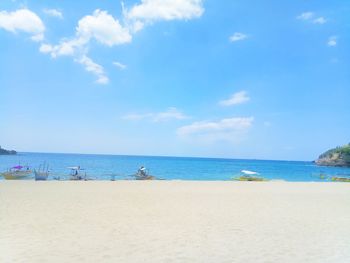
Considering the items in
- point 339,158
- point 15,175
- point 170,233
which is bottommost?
point 170,233

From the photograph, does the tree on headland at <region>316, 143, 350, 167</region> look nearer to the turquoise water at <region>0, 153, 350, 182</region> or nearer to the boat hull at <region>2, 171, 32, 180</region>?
the turquoise water at <region>0, 153, 350, 182</region>

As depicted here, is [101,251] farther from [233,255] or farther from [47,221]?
[47,221]

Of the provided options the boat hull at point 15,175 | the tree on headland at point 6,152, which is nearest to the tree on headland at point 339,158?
the boat hull at point 15,175

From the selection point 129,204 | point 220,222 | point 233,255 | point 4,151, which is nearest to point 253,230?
point 220,222

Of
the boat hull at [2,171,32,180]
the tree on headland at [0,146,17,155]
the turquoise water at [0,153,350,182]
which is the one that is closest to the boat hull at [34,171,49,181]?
the turquoise water at [0,153,350,182]

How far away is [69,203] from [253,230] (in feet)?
25.8

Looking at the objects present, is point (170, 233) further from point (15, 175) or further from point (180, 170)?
point (180, 170)

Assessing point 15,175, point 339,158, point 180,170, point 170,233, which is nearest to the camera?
point 170,233

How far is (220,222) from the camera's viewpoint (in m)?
9.61

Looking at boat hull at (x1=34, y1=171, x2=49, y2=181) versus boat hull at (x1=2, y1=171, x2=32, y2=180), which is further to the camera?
boat hull at (x1=2, y1=171, x2=32, y2=180)

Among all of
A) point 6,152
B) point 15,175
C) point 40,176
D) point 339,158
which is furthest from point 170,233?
point 6,152

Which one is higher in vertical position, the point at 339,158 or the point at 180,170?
the point at 339,158

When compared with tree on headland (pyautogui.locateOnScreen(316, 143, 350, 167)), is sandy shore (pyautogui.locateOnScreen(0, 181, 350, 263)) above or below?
below

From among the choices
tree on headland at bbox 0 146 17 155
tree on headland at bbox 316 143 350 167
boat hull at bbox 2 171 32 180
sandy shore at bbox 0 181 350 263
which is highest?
tree on headland at bbox 0 146 17 155
